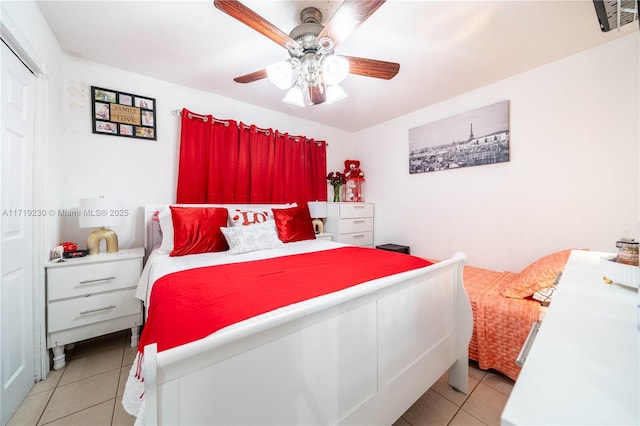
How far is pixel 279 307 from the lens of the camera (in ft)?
3.03

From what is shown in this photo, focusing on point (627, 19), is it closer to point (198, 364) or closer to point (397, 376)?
point (397, 376)

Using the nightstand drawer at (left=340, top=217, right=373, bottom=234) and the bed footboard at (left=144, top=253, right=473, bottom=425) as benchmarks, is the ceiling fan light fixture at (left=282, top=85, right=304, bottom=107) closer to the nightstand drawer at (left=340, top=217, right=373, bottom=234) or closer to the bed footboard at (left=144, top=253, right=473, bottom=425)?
the bed footboard at (left=144, top=253, right=473, bottom=425)

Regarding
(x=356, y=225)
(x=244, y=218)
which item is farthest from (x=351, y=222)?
(x=244, y=218)

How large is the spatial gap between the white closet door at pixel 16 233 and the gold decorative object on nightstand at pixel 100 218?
1.11 feet

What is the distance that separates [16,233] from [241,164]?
5.85 feet

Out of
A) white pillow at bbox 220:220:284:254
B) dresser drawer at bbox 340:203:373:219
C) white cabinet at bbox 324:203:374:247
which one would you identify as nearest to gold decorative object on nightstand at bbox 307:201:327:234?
white cabinet at bbox 324:203:374:247

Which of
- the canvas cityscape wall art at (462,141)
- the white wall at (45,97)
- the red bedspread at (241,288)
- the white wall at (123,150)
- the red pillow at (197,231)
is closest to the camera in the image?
the red bedspread at (241,288)

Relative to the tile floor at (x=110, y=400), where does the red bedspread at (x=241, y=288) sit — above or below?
above

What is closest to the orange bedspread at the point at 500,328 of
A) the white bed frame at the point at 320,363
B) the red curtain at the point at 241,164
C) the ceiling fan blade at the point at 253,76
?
the white bed frame at the point at 320,363

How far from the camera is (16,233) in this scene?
134 centimetres

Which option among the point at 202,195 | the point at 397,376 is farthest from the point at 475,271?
the point at 202,195

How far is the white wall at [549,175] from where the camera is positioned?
1823mm

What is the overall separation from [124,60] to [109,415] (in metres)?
2.59

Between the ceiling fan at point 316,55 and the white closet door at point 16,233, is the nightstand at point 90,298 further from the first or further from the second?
the ceiling fan at point 316,55
